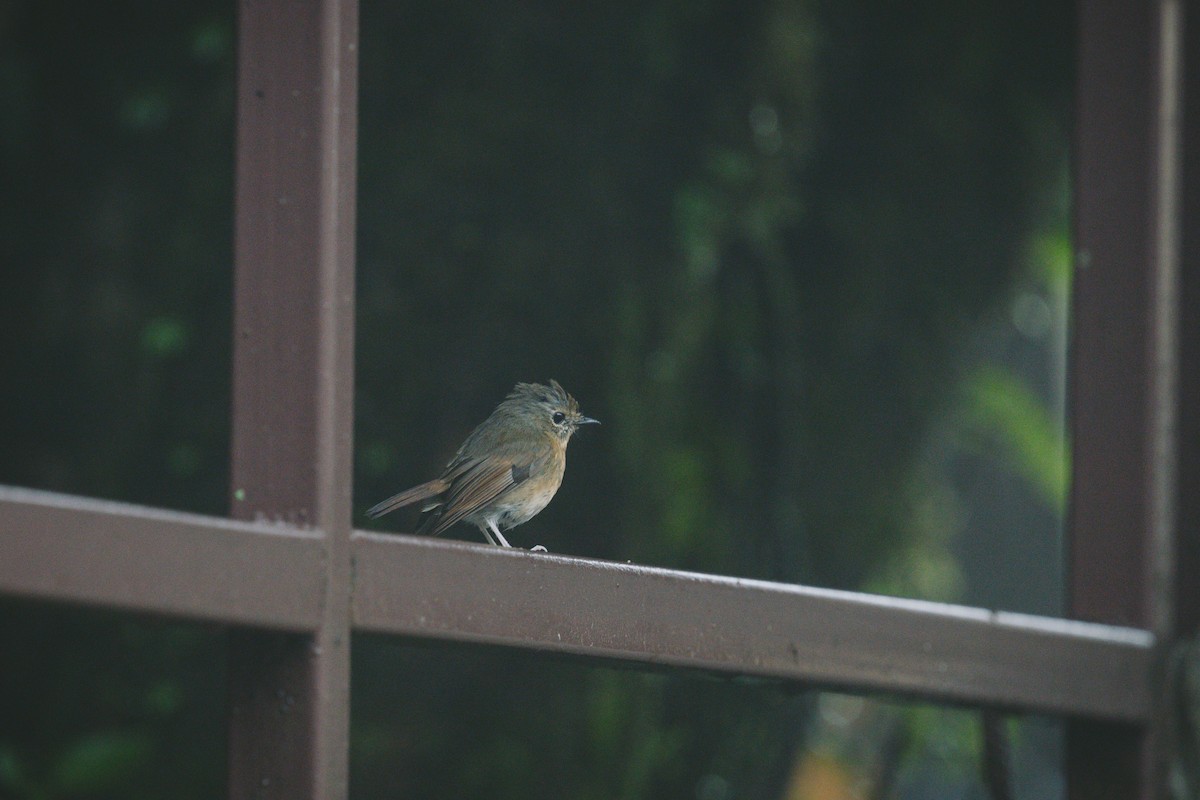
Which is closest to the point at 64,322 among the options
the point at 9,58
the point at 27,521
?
the point at 9,58

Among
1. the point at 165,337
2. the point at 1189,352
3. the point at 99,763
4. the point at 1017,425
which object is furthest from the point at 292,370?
the point at 1017,425

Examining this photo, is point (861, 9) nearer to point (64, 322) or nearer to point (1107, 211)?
point (1107, 211)

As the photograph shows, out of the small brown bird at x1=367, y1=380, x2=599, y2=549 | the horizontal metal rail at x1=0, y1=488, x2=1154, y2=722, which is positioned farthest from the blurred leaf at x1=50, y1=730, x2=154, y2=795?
the horizontal metal rail at x1=0, y1=488, x2=1154, y2=722

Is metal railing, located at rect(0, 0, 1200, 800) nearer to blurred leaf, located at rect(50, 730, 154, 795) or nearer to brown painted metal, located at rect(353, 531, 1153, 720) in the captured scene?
brown painted metal, located at rect(353, 531, 1153, 720)

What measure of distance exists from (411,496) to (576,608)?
0.99m

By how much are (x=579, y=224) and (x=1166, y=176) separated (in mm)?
2342

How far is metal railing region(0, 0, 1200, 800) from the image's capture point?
221 cm

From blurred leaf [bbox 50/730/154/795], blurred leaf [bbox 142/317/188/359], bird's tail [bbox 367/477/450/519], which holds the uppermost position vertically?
blurred leaf [bbox 142/317/188/359]

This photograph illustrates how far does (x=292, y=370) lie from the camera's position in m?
2.35

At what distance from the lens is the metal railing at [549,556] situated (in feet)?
7.25

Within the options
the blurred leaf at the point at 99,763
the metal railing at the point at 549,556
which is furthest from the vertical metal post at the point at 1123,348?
the blurred leaf at the point at 99,763

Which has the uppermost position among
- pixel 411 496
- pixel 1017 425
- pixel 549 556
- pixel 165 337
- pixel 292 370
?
pixel 165 337

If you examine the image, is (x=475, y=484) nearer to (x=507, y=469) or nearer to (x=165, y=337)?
(x=507, y=469)

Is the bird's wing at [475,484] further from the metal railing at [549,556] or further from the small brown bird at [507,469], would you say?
the metal railing at [549,556]
